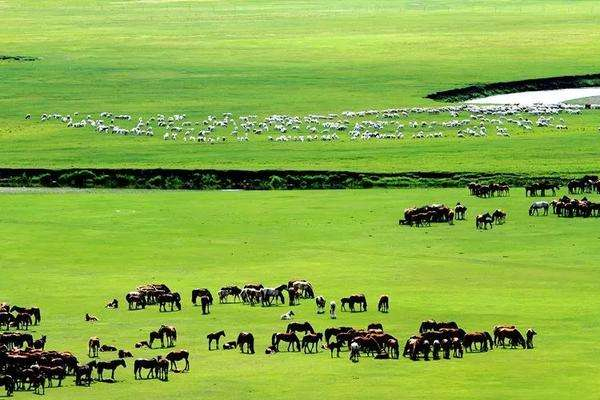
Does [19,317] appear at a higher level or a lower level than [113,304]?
lower

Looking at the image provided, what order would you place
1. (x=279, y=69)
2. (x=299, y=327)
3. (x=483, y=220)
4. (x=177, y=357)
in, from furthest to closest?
1. (x=279, y=69)
2. (x=483, y=220)
3. (x=299, y=327)
4. (x=177, y=357)

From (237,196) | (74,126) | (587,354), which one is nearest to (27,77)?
(74,126)

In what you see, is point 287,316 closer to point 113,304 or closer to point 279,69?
point 113,304

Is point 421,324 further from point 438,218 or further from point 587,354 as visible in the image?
point 438,218

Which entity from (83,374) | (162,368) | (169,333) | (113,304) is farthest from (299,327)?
(113,304)

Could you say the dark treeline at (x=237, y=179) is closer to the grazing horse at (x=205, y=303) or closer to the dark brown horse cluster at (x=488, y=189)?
the dark brown horse cluster at (x=488, y=189)

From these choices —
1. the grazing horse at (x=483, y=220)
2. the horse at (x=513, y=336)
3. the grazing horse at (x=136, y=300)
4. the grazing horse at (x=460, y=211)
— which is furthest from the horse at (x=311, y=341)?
the grazing horse at (x=460, y=211)
